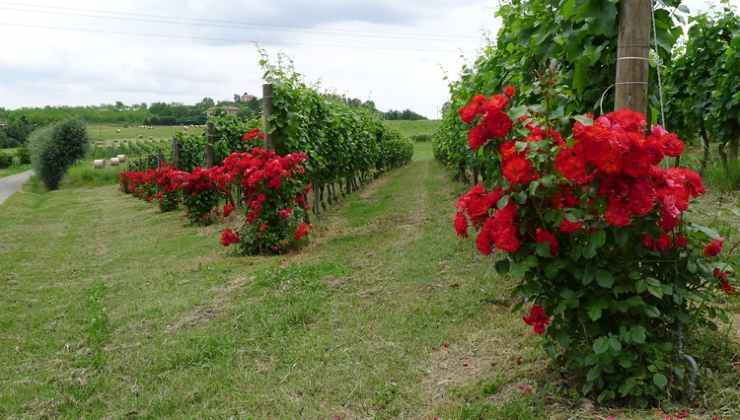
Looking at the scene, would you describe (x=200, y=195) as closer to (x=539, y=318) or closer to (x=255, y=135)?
(x=255, y=135)

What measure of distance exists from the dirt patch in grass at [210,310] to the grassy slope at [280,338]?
0.02m


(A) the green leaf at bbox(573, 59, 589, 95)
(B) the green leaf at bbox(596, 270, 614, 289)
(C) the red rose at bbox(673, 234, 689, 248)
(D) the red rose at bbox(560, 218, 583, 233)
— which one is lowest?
(B) the green leaf at bbox(596, 270, 614, 289)

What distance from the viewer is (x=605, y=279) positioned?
255cm

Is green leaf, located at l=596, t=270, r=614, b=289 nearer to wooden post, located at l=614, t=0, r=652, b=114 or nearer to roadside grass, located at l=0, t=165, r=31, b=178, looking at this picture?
wooden post, located at l=614, t=0, r=652, b=114

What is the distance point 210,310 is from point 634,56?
4236mm

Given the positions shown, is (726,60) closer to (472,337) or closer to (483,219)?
(472,337)

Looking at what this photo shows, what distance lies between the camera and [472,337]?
14.1ft

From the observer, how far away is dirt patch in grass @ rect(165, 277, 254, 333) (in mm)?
5207

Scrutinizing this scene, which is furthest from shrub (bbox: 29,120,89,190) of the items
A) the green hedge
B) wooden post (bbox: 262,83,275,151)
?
wooden post (bbox: 262,83,275,151)

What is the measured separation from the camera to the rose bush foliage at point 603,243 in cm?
246

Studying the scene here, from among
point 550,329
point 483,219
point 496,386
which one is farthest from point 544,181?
point 496,386

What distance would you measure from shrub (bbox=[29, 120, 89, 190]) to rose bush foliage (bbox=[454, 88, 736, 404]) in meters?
39.7

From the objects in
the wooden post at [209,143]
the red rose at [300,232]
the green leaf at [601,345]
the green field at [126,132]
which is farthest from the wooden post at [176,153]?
the green field at [126,132]

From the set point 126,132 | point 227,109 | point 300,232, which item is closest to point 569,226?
point 300,232
